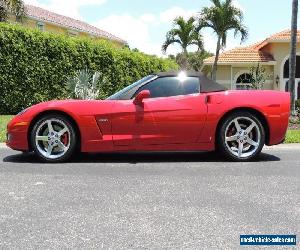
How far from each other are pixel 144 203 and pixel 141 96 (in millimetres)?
2566

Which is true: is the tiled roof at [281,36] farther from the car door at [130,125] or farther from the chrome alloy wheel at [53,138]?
the chrome alloy wheel at [53,138]

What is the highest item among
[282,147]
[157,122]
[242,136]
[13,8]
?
[13,8]

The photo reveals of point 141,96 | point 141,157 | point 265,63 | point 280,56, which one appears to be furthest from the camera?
point 280,56

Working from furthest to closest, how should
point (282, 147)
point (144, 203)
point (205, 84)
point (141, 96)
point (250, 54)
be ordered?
point (250, 54)
point (282, 147)
point (205, 84)
point (141, 96)
point (144, 203)

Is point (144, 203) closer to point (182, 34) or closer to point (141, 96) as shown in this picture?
point (141, 96)

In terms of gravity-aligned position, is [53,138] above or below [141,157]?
above

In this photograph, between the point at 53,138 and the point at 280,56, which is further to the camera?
the point at 280,56

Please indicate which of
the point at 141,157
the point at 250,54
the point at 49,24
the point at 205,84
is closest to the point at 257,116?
the point at 205,84

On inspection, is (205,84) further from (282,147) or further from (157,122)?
(282,147)

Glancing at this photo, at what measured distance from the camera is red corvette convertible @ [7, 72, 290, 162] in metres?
6.65

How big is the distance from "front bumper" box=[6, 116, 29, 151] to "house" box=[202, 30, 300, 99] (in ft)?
84.8

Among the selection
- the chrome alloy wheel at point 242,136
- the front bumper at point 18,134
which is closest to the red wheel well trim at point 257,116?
the chrome alloy wheel at point 242,136

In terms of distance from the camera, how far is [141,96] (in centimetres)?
663

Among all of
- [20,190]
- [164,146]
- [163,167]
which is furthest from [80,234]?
[164,146]
